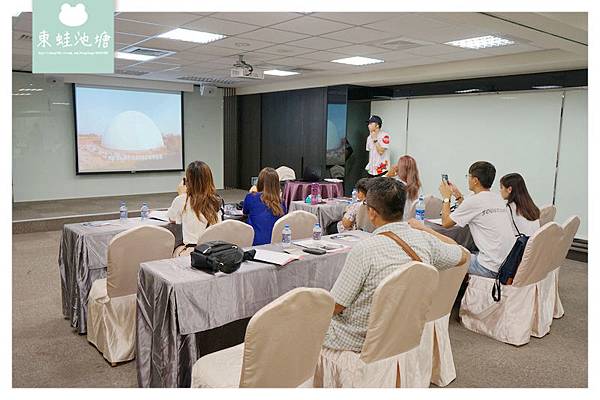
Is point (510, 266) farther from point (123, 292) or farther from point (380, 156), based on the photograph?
point (380, 156)

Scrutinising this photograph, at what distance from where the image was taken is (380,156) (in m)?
7.70

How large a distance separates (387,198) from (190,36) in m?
3.76

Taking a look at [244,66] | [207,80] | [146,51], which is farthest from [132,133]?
[244,66]

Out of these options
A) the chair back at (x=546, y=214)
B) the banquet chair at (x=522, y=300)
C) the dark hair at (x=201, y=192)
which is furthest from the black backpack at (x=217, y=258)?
the chair back at (x=546, y=214)

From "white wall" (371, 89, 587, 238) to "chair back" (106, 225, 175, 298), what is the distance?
5203mm

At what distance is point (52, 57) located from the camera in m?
2.18

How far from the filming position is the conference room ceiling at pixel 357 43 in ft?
12.9

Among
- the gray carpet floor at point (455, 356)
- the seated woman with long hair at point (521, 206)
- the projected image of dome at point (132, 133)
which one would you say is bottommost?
the gray carpet floor at point (455, 356)

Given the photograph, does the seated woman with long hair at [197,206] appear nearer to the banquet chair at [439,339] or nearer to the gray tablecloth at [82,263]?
the gray tablecloth at [82,263]

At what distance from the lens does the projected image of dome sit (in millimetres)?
9020

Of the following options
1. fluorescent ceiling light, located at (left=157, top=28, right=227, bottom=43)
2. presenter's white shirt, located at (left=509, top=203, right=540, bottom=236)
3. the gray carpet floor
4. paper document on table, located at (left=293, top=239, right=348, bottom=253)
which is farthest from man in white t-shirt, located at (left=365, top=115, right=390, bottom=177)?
paper document on table, located at (left=293, top=239, right=348, bottom=253)

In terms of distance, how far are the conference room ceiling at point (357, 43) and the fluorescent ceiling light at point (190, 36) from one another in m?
0.11
